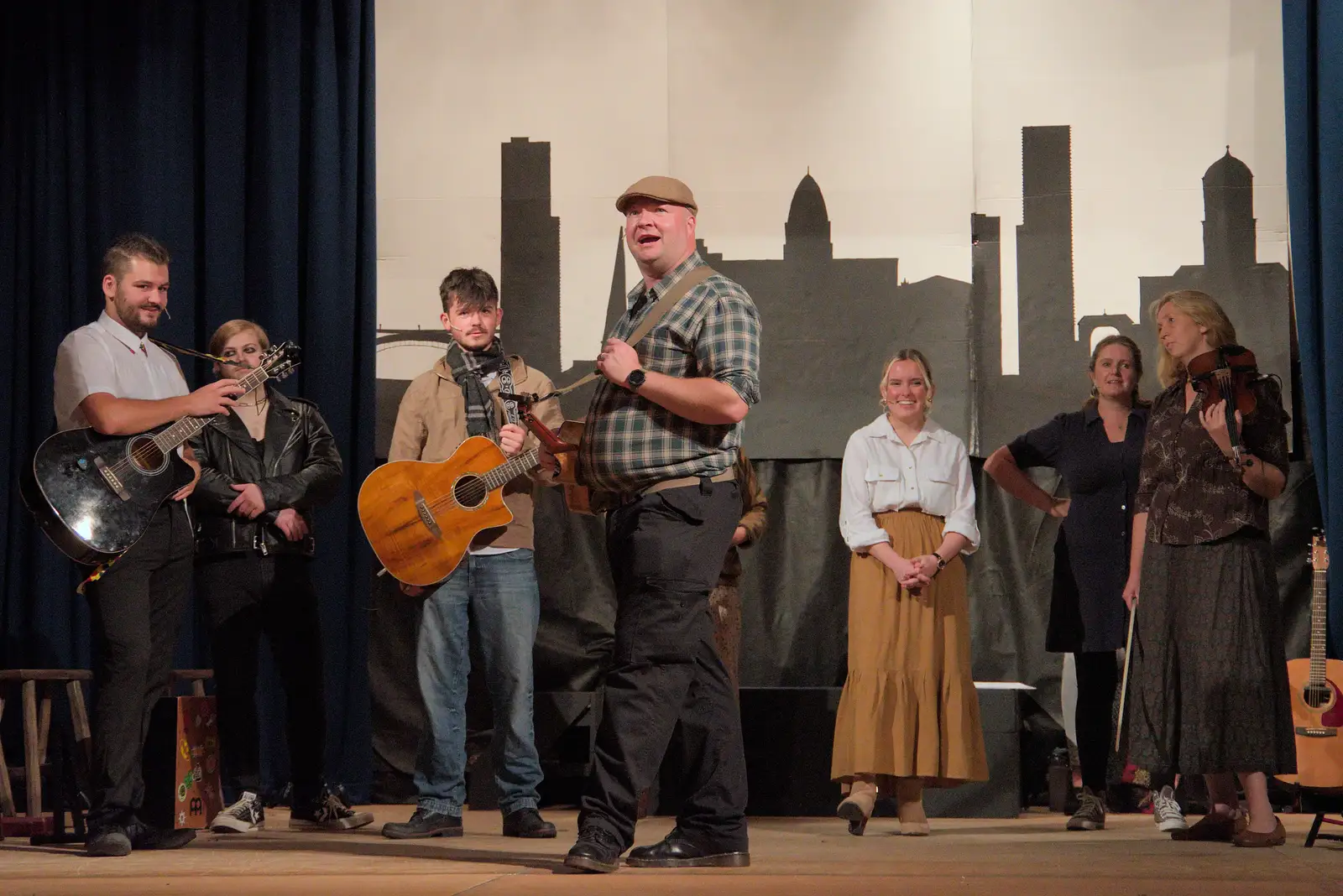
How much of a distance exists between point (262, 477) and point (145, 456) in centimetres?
69

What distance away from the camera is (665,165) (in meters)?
5.32

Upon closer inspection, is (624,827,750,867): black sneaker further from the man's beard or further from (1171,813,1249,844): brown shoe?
the man's beard

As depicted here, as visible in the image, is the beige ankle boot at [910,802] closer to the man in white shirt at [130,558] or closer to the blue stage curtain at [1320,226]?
the blue stage curtain at [1320,226]

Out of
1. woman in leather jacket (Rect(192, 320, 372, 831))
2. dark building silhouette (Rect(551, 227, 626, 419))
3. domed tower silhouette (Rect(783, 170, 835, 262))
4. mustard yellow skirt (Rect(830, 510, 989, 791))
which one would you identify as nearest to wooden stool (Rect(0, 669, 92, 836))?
woman in leather jacket (Rect(192, 320, 372, 831))

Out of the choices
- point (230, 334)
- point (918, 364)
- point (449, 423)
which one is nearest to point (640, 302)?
A: point (449, 423)

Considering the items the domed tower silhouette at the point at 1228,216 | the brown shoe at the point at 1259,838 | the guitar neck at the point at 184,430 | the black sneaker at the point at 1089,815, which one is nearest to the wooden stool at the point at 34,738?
the guitar neck at the point at 184,430

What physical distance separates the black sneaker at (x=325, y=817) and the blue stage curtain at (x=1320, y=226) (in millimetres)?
3267

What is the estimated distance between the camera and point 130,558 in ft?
11.9

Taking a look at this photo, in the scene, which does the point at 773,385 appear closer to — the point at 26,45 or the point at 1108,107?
the point at 1108,107

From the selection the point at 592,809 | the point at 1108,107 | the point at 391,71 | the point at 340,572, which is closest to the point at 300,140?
the point at 391,71

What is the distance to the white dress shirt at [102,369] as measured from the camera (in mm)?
3658

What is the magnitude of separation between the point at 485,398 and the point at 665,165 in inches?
60.0

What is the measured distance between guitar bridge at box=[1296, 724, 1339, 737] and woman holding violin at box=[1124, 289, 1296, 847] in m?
0.40

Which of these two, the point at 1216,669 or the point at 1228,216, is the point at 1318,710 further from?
the point at 1228,216
